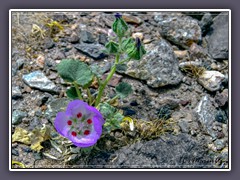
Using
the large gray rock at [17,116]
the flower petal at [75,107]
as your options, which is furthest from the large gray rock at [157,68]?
the large gray rock at [17,116]

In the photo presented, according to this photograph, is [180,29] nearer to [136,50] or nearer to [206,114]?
[206,114]

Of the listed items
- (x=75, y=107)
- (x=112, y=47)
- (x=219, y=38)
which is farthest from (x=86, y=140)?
(x=219, y=38)

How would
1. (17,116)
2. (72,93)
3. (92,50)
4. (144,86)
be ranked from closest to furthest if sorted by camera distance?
(72,93), (17,116), (144,86), (92,50)

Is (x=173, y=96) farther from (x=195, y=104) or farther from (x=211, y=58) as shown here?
Result: (x=211, y=58)

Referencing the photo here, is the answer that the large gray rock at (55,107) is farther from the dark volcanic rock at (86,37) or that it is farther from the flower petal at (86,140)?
the dark volcanic rock at (86,37)

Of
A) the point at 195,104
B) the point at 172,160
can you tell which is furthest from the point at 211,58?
the point at 172,160
